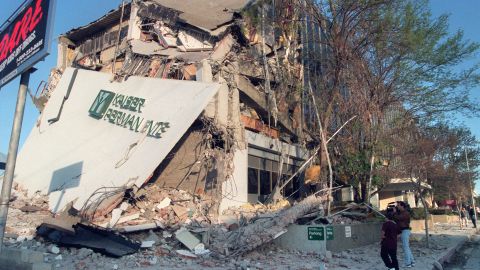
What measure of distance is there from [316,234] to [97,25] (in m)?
23.5

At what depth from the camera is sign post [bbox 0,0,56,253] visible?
6.67 m

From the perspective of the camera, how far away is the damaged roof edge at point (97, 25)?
91.5 feet

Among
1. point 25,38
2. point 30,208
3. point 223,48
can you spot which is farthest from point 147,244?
point 223,48

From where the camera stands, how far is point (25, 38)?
750cm

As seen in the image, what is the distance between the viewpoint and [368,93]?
20094 millimetres

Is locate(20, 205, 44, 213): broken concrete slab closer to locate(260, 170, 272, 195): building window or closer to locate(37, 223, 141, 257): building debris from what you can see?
locate(37, 223, 141, 257): building debris

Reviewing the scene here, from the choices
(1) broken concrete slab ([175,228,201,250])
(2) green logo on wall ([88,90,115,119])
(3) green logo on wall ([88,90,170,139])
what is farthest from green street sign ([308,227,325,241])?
(2) green logo on wall ([88,90,115,119])

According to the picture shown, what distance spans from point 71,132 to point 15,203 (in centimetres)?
372

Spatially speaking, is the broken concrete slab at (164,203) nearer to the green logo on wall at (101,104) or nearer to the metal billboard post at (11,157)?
the green logo on wall at (101,104)

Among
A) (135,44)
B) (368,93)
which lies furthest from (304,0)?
(135,44)

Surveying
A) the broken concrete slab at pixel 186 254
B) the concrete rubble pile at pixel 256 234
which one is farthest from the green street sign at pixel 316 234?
the broken concrete slab at pixel 186 254

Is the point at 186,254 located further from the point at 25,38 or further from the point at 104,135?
the point at 104,135

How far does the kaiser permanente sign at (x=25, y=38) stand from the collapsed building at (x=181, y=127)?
581 cm

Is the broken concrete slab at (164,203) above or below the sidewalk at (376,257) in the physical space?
above
